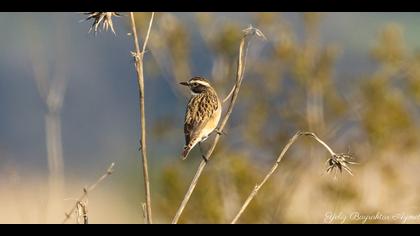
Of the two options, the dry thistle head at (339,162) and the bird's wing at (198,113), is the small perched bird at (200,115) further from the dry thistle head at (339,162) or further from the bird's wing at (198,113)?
the dry thistle head at (339,162)

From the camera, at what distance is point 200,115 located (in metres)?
6.03

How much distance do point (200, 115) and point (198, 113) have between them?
38mm

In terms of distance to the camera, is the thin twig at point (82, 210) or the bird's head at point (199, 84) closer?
the thin twig at point (82, 210)

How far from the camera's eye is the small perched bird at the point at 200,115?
588 cm

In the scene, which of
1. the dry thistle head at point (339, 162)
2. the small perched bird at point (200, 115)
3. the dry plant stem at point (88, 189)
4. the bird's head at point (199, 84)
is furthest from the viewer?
the bird's head at point (199, 84)

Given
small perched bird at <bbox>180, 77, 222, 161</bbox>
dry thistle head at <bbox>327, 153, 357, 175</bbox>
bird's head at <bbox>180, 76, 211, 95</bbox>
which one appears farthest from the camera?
bird's head at <bbox>180, 76, 211, 95</bbox>

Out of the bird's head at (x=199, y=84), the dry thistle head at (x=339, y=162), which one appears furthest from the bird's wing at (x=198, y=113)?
the dry thistle head at (x=339, y=162)

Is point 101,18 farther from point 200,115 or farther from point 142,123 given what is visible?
point 200,115

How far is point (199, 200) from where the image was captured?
13.4 metres

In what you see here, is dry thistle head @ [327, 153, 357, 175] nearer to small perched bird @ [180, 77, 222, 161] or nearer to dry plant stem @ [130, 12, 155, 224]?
dry plant stem @ [130, 12, 155, 224]

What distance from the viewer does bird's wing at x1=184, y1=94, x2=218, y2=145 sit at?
5.90 metres

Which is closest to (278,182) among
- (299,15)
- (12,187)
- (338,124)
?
(338,124)

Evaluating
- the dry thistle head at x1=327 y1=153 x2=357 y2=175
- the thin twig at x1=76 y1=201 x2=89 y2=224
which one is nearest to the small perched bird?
the dry thistle head at x1=327 y1=153 x2=357 y2=175

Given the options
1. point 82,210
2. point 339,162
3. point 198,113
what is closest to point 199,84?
point 198,113
